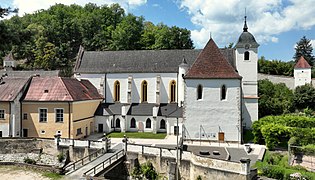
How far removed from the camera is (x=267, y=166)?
65.0ft

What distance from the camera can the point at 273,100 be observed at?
43562mm

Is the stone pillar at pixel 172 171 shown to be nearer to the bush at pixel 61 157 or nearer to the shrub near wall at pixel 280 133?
the bush at pixel 61 157

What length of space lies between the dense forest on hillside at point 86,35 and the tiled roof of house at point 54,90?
26114 mm

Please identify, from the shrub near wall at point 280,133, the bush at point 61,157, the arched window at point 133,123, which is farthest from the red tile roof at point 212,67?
the bush at point 61,157

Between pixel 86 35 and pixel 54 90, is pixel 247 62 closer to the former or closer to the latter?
pixel 54 90

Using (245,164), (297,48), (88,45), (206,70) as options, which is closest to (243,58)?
(206,70)

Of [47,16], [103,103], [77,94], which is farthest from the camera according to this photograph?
[47,16]

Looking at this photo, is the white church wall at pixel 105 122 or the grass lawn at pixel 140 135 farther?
the white church wall at pixel 105 122

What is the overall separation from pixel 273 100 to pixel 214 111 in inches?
665

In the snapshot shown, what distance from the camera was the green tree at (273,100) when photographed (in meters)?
42.7

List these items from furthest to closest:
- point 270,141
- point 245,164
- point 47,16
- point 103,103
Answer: point 47,16 < point 103,103 < point 270,141 < point 245,164

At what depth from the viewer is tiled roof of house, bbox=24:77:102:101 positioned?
Result: 3180 cm

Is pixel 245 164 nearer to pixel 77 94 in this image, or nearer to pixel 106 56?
pixel 77 94

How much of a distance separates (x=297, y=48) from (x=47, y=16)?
6622cm
